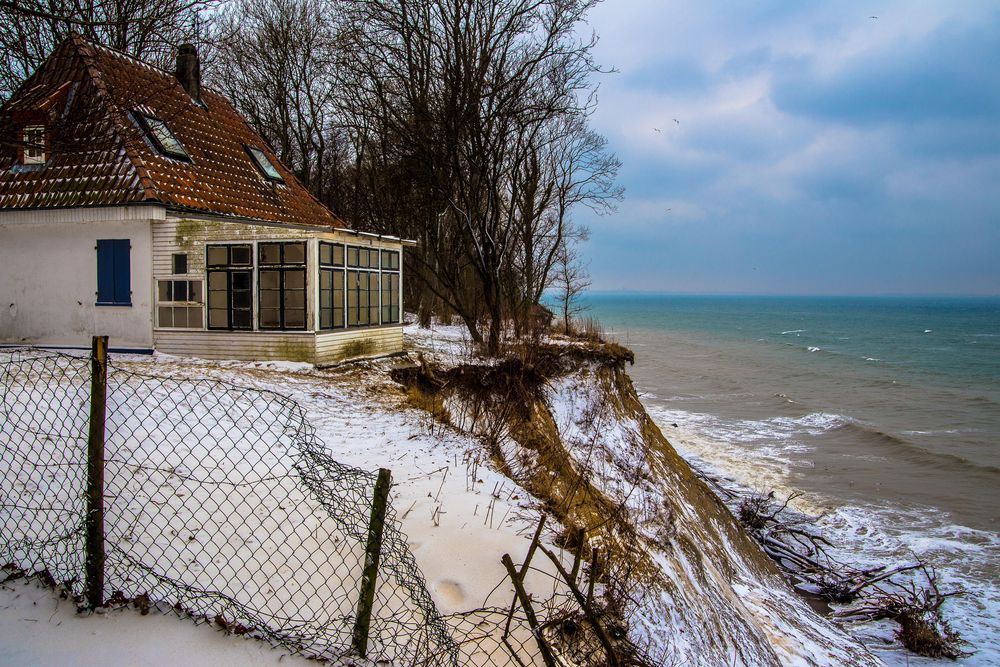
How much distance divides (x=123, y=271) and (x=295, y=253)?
12.3 ft

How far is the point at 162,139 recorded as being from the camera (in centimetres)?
1602

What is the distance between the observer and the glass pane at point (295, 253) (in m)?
14.2

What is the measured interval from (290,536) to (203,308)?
10921mm

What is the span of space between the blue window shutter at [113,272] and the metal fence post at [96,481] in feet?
39.0

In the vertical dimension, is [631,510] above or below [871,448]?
above

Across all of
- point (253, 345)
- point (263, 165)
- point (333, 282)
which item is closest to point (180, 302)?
point (253, 345)

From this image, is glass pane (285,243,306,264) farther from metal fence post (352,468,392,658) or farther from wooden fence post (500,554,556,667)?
wooden fence post (500,554,556,667)

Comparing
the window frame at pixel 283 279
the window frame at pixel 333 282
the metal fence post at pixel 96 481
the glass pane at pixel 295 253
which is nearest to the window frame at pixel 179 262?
the window frame at pixel 283 279

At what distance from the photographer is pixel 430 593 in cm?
441

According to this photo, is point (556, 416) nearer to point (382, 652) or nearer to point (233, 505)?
point (233, 505)

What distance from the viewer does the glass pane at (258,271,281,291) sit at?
14.3 m

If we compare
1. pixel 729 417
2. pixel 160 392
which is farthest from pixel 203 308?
pixel 729 417

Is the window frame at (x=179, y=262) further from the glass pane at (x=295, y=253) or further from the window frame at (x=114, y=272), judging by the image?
the glass pane at (x=295, y=253)

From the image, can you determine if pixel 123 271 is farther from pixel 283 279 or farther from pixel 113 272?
pixel 283 279
